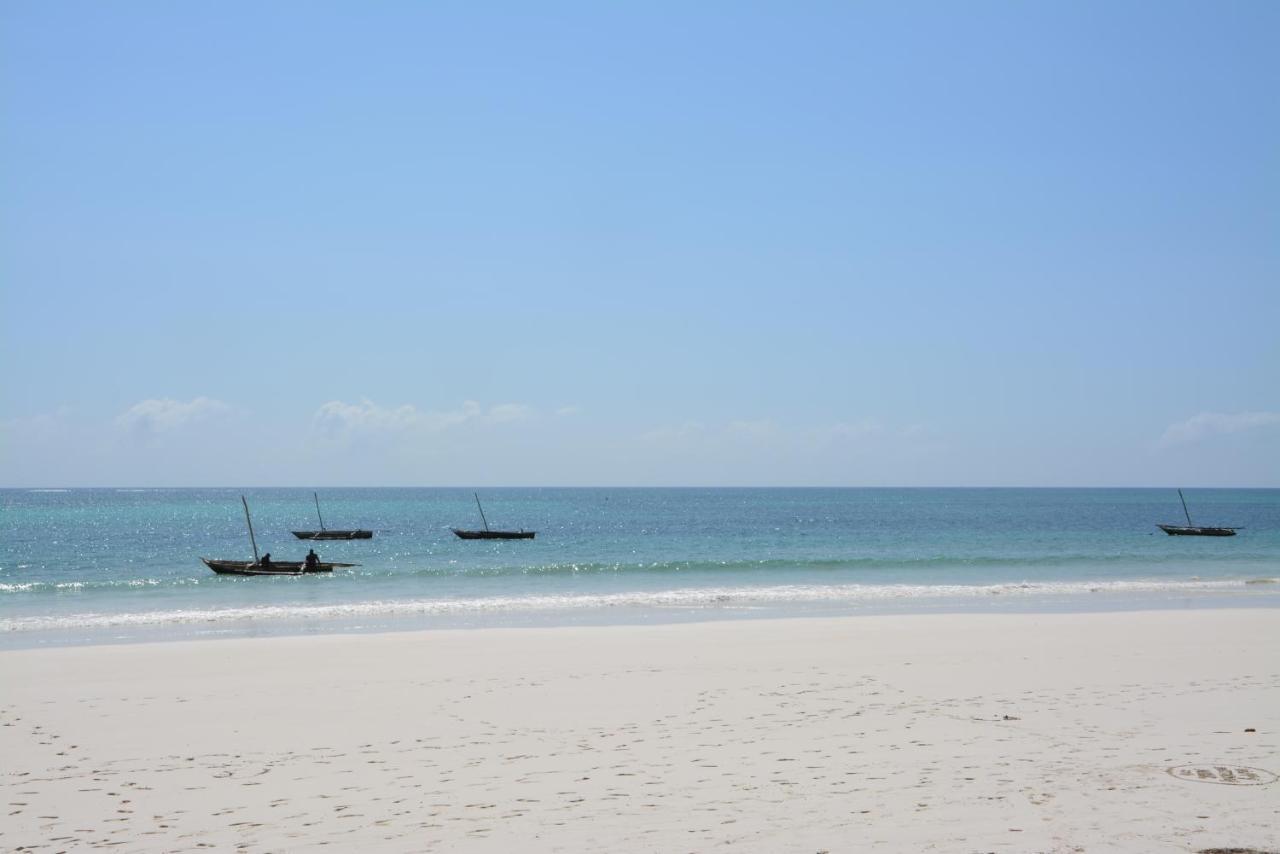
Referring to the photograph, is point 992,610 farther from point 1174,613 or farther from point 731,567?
point 731,567

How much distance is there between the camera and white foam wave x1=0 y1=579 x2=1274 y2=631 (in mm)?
24812

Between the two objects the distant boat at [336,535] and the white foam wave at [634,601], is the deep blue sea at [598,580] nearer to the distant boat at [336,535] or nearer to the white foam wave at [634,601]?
the white foam wave at [634,601]

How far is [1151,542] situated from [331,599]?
5089 cm

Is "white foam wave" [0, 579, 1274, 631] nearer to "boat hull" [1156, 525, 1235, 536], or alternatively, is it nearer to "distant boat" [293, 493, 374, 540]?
"boat hull" [1156, 525, 1235, 536]

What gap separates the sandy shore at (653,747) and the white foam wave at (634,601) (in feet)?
23.4

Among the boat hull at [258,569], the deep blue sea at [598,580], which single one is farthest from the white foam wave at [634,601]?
the boat hull at [258,569]

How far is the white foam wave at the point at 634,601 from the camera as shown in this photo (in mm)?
24812

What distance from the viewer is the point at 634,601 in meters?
28.2

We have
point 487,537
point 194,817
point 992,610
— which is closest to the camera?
point 194,817

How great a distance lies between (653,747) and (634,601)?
18012mm

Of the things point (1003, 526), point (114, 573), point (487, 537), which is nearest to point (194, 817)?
point (114, 573)

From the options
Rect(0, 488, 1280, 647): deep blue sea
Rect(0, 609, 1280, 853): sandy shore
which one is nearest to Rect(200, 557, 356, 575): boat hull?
Rect(0, 488, 1280, 647): deep blue sea

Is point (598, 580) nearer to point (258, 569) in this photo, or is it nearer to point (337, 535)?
point (258, 569)

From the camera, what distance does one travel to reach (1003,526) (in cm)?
8388
